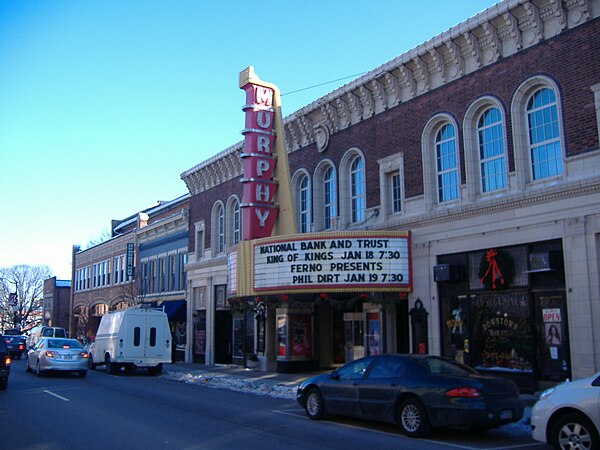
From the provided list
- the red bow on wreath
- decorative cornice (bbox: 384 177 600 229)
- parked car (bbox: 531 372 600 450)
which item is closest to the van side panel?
decorative cornice (bbox: 384 177 600 229)

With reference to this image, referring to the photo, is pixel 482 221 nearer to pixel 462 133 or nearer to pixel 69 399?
pixel 462 133

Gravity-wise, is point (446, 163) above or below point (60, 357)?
above

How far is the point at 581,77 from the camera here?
15602mm

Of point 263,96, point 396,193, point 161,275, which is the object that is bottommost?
point 161,275

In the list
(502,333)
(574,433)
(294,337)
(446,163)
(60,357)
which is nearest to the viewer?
(574,433)

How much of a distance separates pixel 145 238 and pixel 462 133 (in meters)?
29.2

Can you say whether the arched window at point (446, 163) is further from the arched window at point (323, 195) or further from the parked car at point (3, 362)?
the parked car at point (3, 362)

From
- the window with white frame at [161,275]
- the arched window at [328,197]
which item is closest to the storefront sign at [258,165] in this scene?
the arched window at [328,197]

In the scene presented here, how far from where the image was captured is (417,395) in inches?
426

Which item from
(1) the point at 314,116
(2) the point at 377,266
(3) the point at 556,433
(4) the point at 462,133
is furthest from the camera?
(1) the point at 314,116

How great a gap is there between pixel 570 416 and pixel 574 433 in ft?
0.74

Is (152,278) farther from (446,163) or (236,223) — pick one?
(446,163)

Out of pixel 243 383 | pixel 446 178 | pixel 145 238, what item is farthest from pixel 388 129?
pixel 145 238

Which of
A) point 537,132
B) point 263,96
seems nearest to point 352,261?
point 537,132
